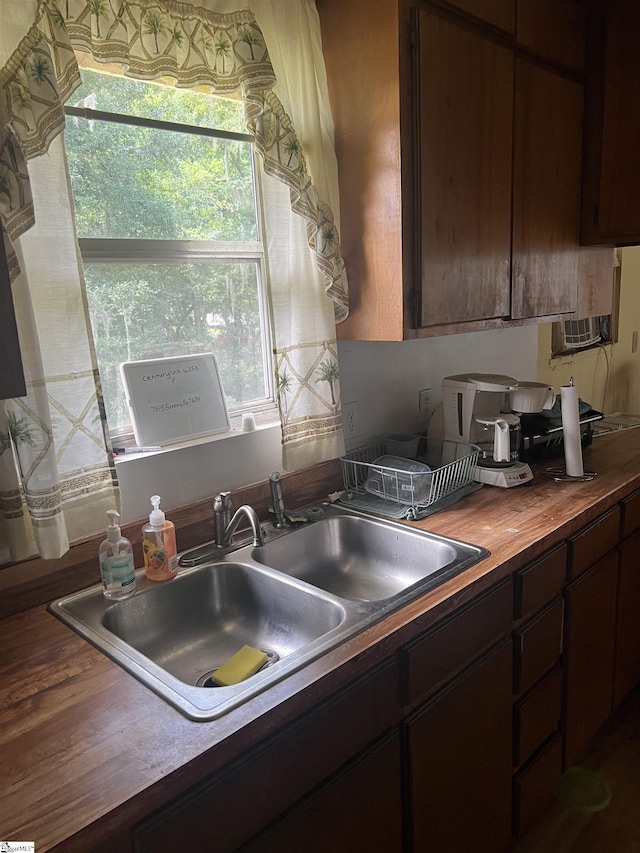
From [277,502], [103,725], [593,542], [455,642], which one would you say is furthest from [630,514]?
[103,725]

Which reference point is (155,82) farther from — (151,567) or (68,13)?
(151,567)

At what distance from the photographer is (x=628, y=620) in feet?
7.03

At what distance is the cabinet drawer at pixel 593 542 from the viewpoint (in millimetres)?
1752

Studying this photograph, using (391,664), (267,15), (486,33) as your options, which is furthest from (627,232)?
(391,664)

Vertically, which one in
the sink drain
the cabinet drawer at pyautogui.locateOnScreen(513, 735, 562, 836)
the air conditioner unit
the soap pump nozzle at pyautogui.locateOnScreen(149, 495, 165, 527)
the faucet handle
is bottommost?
the cabinet drawer at pyautogui.locateOnScreen(513, 735, 562, 836)

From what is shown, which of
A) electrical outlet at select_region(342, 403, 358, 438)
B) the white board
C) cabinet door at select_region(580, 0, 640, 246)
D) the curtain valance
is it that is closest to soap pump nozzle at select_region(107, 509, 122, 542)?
the white board

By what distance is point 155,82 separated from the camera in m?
1.50

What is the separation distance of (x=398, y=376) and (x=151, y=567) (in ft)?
3.58

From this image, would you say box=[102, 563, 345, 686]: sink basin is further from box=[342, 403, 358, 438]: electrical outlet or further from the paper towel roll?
the paper towel roll

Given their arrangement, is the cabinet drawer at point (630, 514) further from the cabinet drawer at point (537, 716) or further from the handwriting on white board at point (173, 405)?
the handwriting on white board at point (173, 405)

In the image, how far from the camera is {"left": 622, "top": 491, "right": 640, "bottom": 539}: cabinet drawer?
1992mm

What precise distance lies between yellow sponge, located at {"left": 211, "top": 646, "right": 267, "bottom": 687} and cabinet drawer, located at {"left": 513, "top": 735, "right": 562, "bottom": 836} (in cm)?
89

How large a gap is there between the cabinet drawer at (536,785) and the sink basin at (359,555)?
0.61 metres

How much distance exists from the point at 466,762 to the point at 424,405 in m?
1.17
